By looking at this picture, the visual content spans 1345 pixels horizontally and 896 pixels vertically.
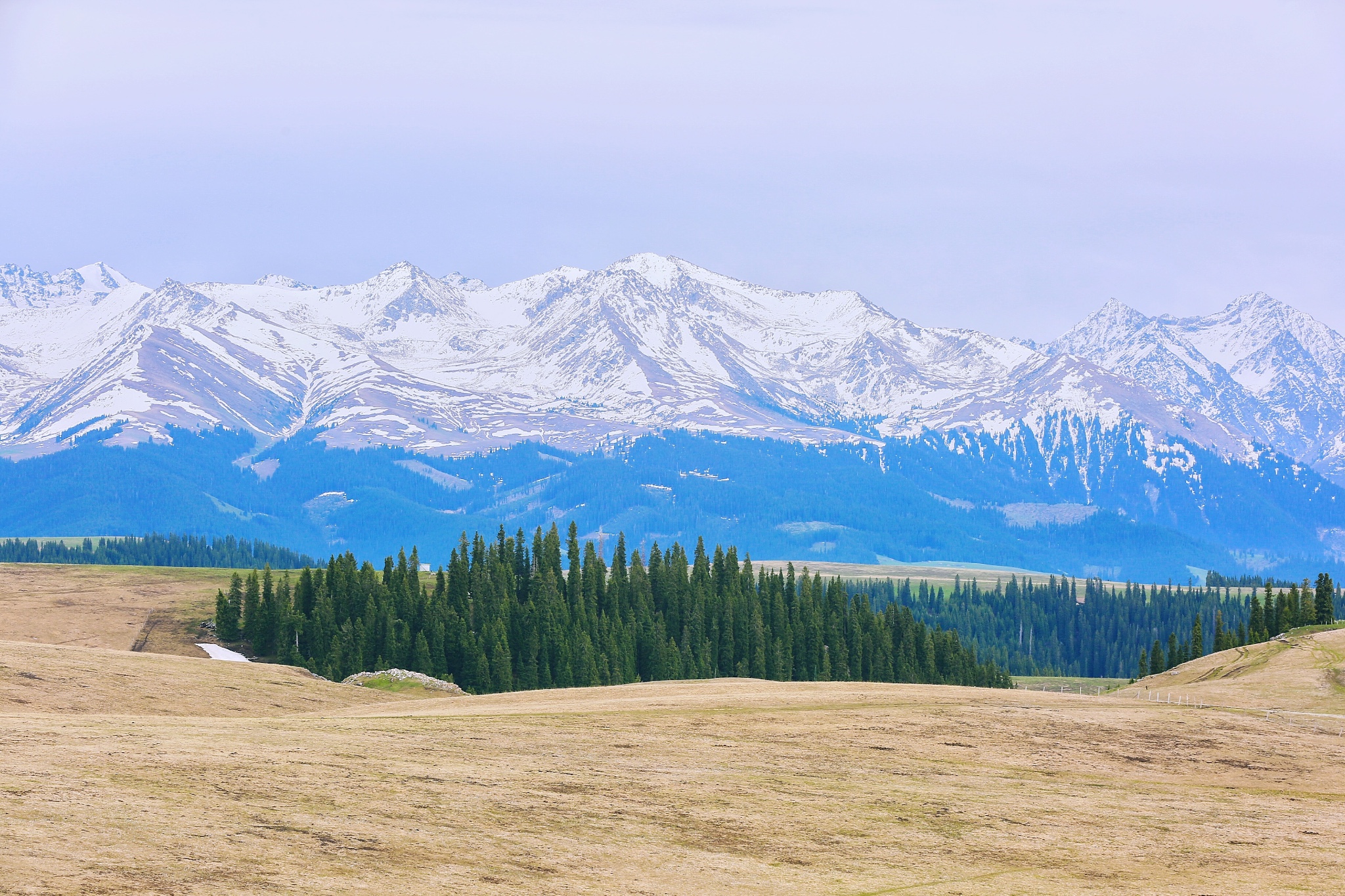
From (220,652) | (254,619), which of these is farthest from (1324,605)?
(220,652)

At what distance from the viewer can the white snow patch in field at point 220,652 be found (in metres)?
143

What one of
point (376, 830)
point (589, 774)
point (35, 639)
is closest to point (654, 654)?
point (35, 639)

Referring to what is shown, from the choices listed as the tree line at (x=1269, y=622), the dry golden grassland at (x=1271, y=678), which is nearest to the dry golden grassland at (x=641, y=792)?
the dry golden grassland at (x=1271, y=678)

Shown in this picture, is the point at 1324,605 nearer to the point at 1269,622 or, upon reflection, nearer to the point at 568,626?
the point at 1269,622

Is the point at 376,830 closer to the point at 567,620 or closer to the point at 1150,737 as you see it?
the point at 1150,737

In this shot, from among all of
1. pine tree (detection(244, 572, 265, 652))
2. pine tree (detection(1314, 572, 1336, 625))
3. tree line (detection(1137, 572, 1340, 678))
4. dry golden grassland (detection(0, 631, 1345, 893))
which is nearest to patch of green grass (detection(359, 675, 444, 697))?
dry golden grassland (detection(0, 631, 1345, 893))

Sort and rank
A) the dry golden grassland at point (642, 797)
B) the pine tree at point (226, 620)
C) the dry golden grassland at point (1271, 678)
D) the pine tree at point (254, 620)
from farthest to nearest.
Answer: the pine tree at point (226, 620)
the pine tree at point (254, 620)
the dry golden grassland at point (1271, 678)
the dry golden grassland at point (642, 797)

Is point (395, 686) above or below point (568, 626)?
below

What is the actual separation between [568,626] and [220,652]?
41.3 m

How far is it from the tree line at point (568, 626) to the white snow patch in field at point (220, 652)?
9.20ft

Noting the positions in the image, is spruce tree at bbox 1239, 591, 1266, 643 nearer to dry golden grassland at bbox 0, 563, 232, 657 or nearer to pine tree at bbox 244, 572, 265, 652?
pine tree at bbox 244, 572, 265, 652

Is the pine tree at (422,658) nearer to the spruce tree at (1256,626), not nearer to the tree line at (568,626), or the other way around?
the tree line at (568,626)

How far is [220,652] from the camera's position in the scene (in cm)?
14712

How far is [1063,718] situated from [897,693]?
45.8ft
